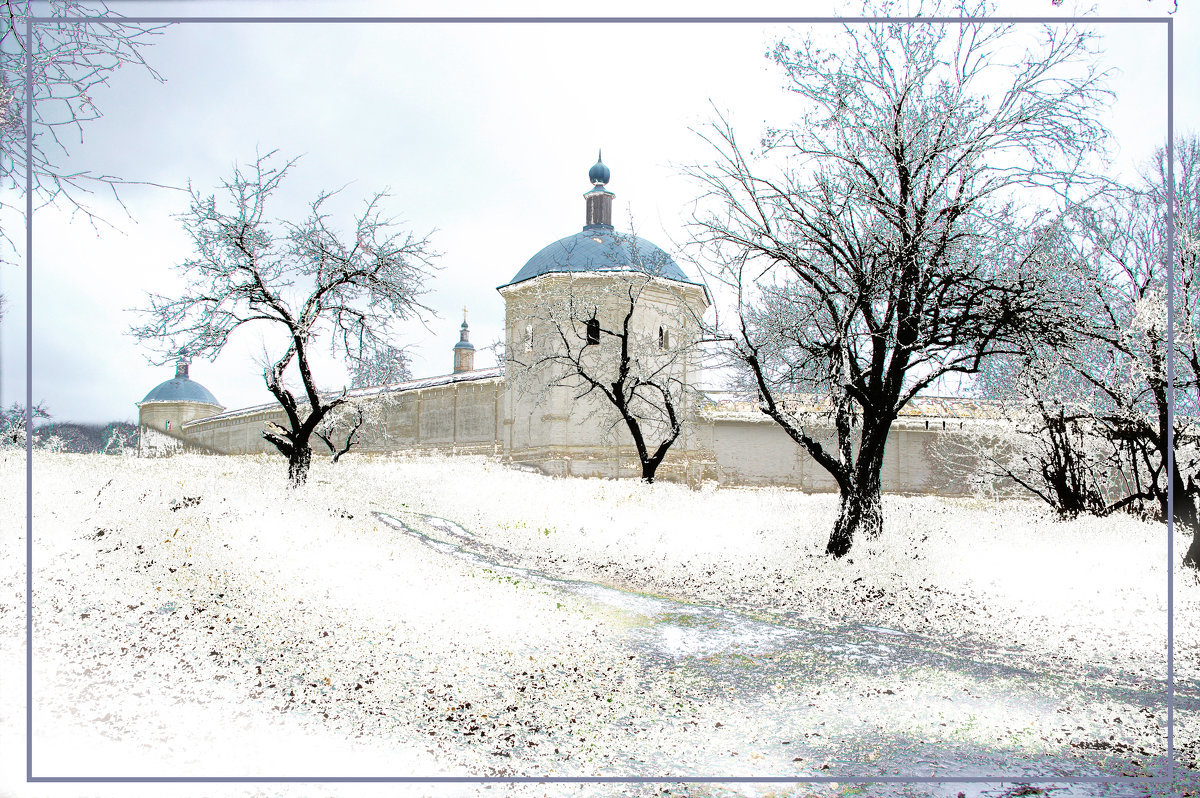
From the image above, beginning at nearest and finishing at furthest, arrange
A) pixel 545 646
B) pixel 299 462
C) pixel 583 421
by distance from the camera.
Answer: pixel 545 646 < pixel 299 462 < pixel 583 421

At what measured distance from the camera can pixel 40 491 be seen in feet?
31.5

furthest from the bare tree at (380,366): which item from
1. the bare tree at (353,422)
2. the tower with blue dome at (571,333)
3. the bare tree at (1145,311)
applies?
the bare tree at (1145,311)

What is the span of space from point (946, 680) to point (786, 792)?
2.79 m

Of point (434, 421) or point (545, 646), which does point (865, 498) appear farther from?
point (434, 421)

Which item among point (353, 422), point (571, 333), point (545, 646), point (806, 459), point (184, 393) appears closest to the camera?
point (545, 646)

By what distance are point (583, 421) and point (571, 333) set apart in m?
2.39

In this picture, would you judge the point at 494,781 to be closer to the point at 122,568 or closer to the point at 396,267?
the point at 122,568

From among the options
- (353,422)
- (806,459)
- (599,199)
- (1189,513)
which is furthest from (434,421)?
(1189,513)

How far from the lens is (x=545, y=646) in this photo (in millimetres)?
7355

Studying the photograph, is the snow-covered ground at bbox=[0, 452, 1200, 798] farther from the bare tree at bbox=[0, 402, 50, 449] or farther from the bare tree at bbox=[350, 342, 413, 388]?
the bare tree at bbox=[350, 342, 413, 388]

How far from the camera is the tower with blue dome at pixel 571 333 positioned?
19.7m

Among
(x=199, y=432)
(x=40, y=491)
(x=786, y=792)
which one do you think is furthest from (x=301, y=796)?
(x=199, y=432)

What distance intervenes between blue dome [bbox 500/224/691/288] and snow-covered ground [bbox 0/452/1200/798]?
6.63m

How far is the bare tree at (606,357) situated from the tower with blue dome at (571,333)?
1.2 inches
